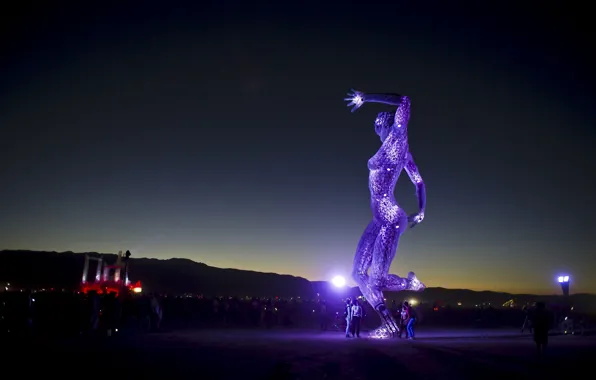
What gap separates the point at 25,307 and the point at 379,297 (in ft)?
39.0

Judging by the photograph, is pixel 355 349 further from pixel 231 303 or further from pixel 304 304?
pixel 304 304

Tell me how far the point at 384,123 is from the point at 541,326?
27.3ft

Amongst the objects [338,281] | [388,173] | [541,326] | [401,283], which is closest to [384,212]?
[388,173]

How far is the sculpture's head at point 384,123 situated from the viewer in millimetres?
19547

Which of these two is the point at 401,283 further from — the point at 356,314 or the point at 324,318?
the point at 324,318

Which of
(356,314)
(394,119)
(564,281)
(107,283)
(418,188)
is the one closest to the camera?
(394,119)

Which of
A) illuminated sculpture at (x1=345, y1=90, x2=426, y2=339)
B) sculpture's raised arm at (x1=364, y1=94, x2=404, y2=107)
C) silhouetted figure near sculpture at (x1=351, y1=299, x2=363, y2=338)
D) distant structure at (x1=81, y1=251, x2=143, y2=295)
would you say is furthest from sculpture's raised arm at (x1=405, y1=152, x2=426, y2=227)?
distant structure at (x1=81, y1=251, x2=143, y2=295)

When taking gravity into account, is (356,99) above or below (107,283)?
above

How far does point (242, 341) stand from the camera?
1756 cm

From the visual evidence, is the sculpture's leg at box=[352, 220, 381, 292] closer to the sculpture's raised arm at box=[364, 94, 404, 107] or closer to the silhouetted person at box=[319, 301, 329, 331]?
the sculpture's raised arm at box=[364, 94, 404, 107]

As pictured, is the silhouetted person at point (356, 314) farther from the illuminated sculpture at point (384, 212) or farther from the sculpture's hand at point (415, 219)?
the sculpture's hand at point (415, 219)

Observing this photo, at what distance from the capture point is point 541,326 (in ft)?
48.8

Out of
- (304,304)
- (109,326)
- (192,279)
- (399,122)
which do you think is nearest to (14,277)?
(192,279)

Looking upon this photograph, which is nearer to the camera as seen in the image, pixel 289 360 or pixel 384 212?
pixel 289 360
